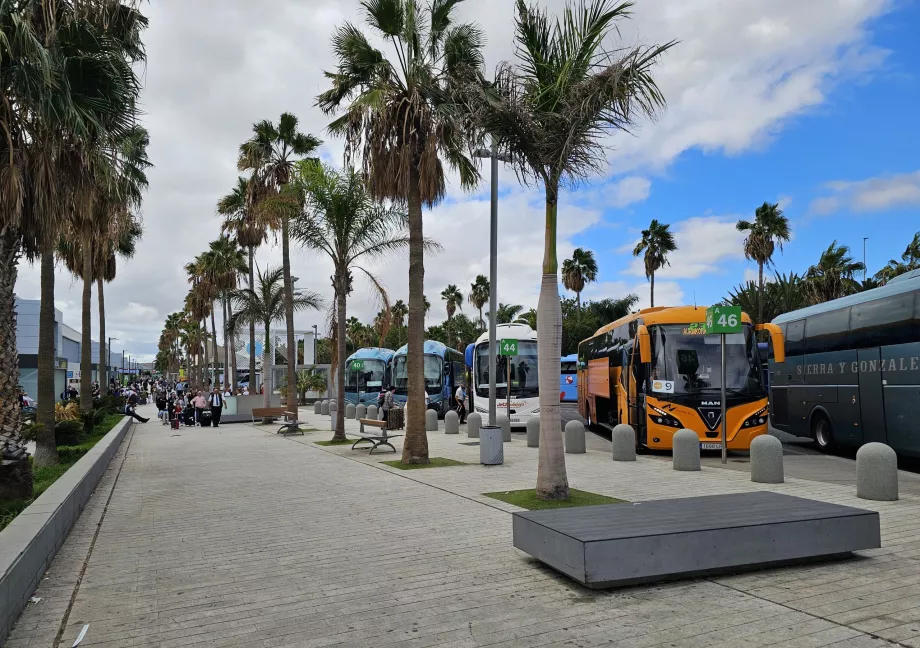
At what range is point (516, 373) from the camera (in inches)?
1019

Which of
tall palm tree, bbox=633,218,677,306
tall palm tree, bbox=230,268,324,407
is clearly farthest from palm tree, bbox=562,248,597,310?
tall palm tree, bbox=230,268,324,407

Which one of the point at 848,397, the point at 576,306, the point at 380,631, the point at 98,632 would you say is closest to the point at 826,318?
the point at 848,397

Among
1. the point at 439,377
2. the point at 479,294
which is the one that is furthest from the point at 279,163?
the point at 479,294

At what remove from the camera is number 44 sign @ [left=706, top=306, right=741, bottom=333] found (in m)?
13.9

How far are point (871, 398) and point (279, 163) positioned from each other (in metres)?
21.5

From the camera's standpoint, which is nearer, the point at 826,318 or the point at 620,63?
the point at 620,63

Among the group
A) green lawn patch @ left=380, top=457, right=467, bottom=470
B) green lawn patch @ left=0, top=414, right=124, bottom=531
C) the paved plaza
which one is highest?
green lawn patch @ left=0, top=414, right=124, bottom=531

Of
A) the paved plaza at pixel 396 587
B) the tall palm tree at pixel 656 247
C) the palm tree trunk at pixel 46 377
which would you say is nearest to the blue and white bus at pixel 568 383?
the tall palm tree at pixel 656 247

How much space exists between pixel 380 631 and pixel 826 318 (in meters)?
14.6

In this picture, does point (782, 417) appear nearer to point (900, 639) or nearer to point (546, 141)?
point (546, 141)

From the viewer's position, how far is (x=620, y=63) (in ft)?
29.5

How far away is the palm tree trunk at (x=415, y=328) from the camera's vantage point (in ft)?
46.7

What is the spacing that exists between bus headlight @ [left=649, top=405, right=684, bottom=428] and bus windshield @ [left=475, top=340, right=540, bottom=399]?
953 cm

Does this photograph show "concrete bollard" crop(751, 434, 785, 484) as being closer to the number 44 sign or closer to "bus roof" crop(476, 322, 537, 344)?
the number 44 sign
